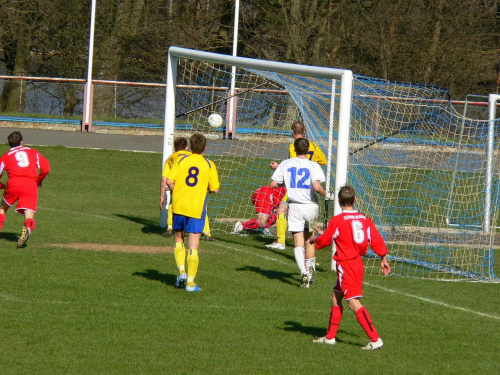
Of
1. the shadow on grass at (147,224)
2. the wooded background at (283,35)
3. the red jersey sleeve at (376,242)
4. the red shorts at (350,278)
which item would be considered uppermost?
the wooded background at (283,35)

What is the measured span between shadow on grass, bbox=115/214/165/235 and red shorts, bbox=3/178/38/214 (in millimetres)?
2579

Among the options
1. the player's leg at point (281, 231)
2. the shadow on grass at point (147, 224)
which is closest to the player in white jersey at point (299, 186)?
the player's leg at point (281, 231)

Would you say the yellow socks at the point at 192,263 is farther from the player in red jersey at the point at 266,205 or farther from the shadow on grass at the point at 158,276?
the player in red jersey at the point at 266,205

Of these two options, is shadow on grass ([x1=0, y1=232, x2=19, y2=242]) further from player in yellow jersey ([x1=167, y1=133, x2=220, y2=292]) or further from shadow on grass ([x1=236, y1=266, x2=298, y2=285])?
player in yellow jersey ([x1=167, y1=133, x2=220, y2=292])

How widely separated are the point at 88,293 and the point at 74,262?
176 centimetres

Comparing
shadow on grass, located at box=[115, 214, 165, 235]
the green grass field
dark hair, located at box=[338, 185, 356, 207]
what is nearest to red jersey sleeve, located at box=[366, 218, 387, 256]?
dark hair, located at box=[338, 185, 356, 207]

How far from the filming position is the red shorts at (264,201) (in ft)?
47.0

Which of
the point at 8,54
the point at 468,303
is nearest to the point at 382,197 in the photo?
the point at 468,303

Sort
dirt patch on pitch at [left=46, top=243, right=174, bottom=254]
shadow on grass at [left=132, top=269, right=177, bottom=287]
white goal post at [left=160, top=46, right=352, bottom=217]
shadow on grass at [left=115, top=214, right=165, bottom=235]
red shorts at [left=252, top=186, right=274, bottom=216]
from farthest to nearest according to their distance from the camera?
red shorts at [left=252, top=186, right=274, bottom=216], shadow on grass at [left=115, top=214, right=165, bottom=235], dirt patch on pitch at [left=46, top=243, right=174, bottom=254], white goal post at [left=160, top=46, right=352, bottom=217], shadow on grass at [left=132, top=269, right=177, bottom=287]

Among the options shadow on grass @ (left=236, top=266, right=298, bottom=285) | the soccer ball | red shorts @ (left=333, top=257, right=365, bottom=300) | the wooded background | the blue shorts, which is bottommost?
shadow on grass @ (left=236, top=266, right=298, bottom=285)

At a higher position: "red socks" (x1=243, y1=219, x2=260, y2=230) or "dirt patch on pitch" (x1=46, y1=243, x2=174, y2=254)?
"red socks" (x1=243, y1=219, x2=260, y2=230)

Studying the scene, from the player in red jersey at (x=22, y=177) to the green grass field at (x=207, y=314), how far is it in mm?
465

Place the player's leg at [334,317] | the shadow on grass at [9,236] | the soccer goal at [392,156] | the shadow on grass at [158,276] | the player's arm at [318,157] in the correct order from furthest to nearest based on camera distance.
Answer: the player's arm at [318,157] → the soccer goal at [392,156] → the shadow on grass at [9,236] → the shadow on grass at [158,276] → the player's leg at [334,317]

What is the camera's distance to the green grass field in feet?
22.8
